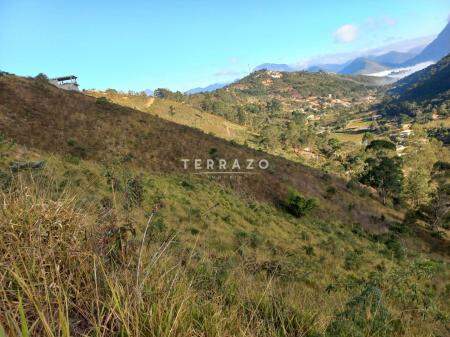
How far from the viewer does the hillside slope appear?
1021 inches

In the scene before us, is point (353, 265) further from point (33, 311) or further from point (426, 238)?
point (426, 238)

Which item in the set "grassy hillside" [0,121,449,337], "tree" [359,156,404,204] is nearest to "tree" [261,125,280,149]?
"tree" [359,156,404,204]

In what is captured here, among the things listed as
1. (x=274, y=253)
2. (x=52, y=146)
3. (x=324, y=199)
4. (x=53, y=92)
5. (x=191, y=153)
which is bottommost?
(x=324, y=199)

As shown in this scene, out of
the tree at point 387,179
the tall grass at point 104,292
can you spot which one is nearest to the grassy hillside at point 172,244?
the tall grass at point 104,292

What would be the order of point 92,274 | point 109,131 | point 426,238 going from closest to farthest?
point 92,274 → point 109,131 → point 426,238

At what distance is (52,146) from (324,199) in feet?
75.7

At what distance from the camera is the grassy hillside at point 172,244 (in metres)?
2.19

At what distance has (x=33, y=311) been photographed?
2012 mm

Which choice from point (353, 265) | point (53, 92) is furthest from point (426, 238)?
point (53, 92)

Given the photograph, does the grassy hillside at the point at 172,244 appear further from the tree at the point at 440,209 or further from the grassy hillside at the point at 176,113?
the grassy hillside at the point at 176,113

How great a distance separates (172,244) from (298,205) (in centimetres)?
2219

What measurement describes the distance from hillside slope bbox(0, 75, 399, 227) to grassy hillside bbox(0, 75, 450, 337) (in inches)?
8.0

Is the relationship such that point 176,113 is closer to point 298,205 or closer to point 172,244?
point 298,205

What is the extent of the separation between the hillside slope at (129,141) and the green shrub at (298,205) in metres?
1.18
